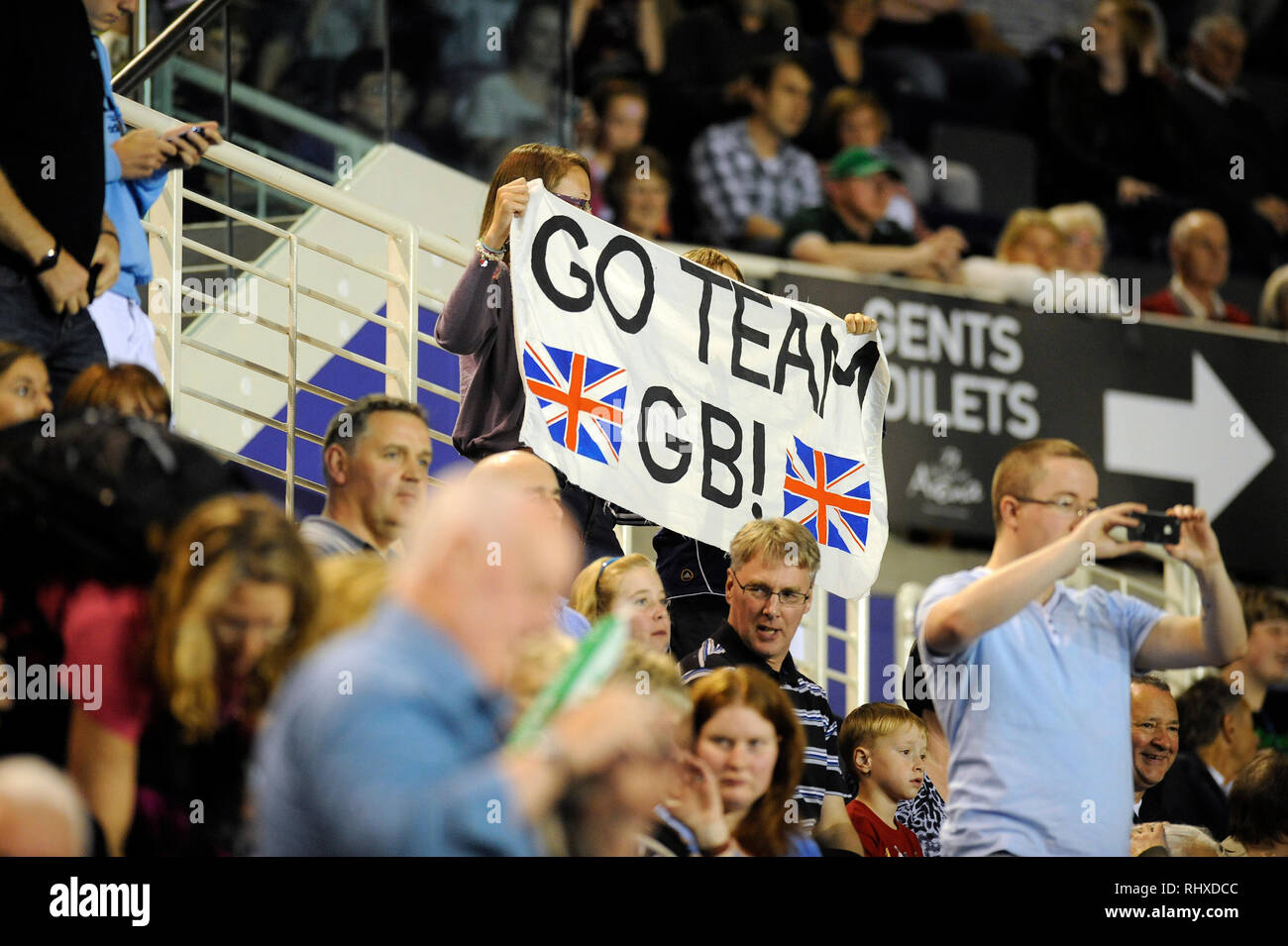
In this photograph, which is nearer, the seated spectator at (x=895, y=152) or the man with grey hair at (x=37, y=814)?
the man with grey hair at (x=37, y=814)

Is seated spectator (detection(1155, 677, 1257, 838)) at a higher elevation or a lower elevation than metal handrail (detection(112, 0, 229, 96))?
lower

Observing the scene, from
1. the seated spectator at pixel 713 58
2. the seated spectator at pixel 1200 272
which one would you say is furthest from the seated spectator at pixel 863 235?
the seated spectator at pixel 1200 272

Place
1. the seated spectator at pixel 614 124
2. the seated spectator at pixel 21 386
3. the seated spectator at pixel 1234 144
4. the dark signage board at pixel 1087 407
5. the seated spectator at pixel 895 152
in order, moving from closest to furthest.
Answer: the seated spectator at pixel 21 386, the dark signage board at pixel 1087 407, the seated spectator at pixel 614 124, the seated spectator at pixel 895 152, the seated spectator at pixel 1234 144

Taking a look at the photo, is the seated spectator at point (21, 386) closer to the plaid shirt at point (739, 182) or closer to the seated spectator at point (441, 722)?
the seated spectator at point (441, 722)

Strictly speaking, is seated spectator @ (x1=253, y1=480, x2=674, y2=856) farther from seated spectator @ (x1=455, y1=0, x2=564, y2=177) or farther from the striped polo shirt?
seated spectator @ (x1=455, y1=0, x2=564, y2=177)

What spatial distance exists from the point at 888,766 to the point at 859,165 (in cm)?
476

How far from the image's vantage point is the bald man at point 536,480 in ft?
12.6

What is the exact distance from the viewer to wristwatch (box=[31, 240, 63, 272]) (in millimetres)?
4051

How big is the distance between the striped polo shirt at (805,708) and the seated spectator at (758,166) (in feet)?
15.5

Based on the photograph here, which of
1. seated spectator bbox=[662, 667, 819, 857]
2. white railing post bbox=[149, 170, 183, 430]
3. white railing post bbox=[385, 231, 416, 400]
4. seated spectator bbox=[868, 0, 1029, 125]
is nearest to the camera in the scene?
seated spectator bbox=[662, 667, 819, 857]

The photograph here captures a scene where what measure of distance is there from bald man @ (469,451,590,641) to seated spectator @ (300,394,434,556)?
122 millimetres

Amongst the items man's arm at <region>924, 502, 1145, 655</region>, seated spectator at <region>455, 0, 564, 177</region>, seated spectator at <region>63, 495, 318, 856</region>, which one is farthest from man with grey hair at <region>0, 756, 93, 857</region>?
seated spectator at <region>455, 0, 564, 177</region>

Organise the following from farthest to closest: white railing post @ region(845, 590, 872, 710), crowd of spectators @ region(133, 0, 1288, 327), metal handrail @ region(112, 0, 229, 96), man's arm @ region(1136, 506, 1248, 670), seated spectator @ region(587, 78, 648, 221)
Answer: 1. seated spectator @ region(587, 78, 648, 221)
2. crowd of spectators @ region(133, 0, 1288, 327)
3. white railing post @ region(845, 590, 872, 710)
4. metal handrail @ region(112, 0, 229, 96)
5. man's arm @ region(1136, 506, 1248, 670)
